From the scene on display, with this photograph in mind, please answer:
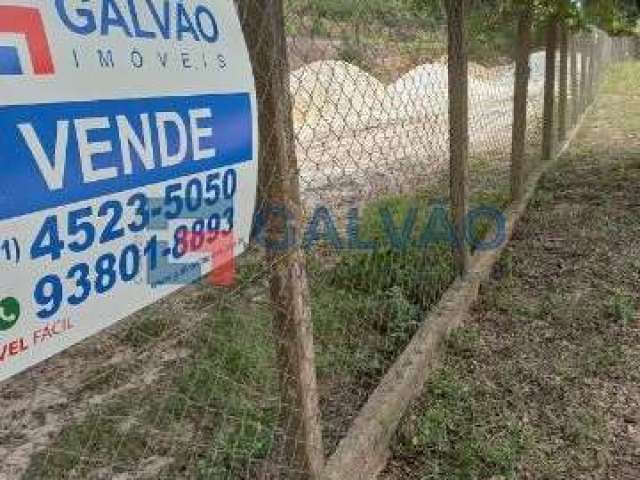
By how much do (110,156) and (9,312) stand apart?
0.33 m

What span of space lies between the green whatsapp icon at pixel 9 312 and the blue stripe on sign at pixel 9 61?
0.34 meters

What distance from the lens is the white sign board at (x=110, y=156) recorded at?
1149 mm

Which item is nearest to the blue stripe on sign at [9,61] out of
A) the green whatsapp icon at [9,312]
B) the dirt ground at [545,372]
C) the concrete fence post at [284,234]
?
the green whatsapp icon at [9,312]

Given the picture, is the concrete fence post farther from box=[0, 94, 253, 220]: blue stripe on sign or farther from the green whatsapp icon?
the green whatsapp icon

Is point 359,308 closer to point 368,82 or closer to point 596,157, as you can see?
point 368,82

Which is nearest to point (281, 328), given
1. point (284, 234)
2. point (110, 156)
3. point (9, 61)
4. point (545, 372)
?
point (284, 234)

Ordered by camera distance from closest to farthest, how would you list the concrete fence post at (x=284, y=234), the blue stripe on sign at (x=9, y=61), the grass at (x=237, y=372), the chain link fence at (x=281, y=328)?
the blue stripe on sign at (x=9, y=61) → the concrete fence post at (x=284, y=234) → the chain link fence at (x=281, y=328) → the grass at (x=237, y=372)

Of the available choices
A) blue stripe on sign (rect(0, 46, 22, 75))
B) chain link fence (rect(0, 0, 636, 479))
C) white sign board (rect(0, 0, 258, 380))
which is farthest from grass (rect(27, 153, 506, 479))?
blue stripe on sign (rect(0, 46, 22, 75))

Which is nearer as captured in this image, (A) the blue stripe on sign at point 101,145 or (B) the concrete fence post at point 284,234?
(A) the blue stripe on sign at point 101,145

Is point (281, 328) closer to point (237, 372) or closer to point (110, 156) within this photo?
point (110, 156)

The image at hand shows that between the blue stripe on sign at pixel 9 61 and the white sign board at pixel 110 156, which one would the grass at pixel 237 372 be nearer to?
the white sign board at pixel 110 156

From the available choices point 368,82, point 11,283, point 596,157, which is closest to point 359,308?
point 368,82

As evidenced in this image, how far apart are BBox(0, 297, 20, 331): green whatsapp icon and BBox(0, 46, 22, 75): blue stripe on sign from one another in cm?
34

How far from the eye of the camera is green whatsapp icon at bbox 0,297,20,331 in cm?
114
